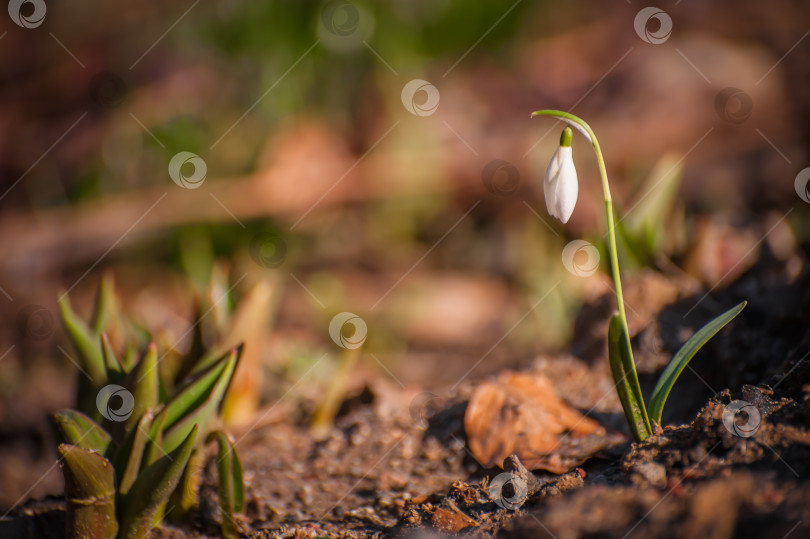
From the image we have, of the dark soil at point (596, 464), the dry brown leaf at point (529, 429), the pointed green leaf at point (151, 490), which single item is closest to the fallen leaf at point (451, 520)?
the dark soil at point (596, 464)

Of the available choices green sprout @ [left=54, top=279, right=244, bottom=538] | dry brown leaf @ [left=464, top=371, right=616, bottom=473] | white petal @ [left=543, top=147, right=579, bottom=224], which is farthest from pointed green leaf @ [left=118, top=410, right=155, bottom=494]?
white petal @ [left=543, top=147, right=579, bottom=224]

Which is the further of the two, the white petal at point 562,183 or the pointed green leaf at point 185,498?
the pointed green leaf at point 185,498

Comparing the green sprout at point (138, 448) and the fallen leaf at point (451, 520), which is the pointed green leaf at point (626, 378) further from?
the green sprout at point (138, 448)

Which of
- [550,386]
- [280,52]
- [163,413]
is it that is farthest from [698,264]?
[280,52]

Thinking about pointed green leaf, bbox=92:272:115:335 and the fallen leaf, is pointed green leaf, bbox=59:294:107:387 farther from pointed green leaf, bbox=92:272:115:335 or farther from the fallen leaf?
the fallen leaf

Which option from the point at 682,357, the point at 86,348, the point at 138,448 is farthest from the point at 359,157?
the point at 682,357

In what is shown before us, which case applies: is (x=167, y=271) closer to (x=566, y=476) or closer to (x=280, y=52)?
(x=280, y=52)
